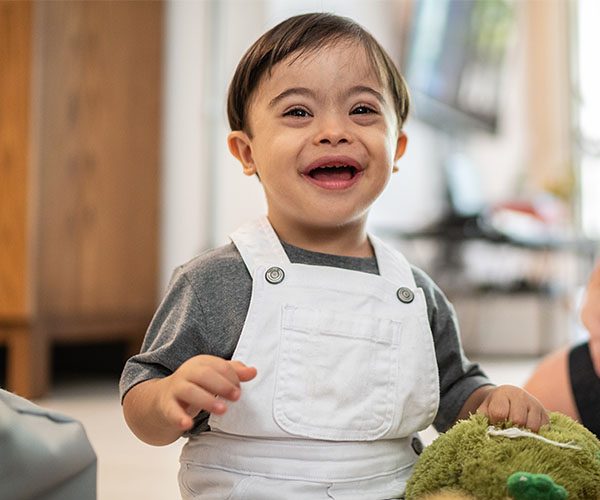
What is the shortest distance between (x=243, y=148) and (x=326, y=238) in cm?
15

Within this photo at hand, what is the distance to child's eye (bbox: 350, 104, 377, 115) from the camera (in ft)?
2.63

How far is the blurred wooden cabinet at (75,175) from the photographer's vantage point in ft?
6.43

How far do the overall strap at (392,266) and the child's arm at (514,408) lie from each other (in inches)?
5.5

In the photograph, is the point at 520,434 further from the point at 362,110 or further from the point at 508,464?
the point at 362,110

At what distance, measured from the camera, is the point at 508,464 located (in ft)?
2.08

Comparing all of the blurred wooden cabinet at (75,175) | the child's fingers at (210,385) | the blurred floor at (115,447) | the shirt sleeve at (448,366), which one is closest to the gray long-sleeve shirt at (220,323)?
the shirt sleeve at (448,366)

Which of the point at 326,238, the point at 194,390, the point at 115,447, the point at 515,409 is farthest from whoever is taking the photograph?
the point at 115,447

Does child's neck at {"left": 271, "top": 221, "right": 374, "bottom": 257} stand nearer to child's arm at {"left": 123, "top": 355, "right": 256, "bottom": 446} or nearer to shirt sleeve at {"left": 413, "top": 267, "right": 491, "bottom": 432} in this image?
shirt sleeve at {"left": 413, "top": 267, "right": 491, "bottom": 432}

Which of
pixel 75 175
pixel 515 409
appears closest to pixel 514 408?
pixel 515 409

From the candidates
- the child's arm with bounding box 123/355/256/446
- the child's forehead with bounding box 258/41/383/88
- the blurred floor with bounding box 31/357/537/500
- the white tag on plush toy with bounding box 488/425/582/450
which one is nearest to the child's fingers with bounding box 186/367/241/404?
the child's arm with bounding box 123/355/256/446

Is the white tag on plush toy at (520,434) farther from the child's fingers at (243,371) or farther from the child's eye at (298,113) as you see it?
the child's eye at (298,113)

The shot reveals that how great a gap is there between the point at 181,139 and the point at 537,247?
64.9 inches

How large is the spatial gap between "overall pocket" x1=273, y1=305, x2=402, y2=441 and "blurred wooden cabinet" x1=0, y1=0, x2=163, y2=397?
4.64 ft

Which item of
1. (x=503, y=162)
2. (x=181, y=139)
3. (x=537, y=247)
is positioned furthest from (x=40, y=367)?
(x=503, y=162)
